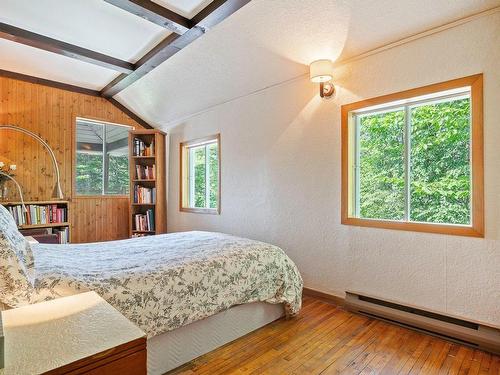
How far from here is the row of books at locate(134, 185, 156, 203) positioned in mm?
4602

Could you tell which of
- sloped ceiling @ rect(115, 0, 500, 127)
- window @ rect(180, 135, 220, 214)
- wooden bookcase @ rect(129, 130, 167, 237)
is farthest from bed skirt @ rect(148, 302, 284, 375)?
wooden bookcase @ rect(129, 130, 167, 237)

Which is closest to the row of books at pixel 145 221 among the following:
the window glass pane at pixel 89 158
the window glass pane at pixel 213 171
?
the window glass pane at pixel 89 158

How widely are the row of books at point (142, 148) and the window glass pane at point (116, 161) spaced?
290 millimetres

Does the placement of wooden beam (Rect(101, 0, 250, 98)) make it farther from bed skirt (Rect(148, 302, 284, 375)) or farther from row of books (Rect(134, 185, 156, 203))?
bed skirt (Rect(148, 302, 284, 375))

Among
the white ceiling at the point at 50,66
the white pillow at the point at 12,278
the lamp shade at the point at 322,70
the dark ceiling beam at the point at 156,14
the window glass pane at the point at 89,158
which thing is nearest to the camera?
the white pillow at the point at 12,278

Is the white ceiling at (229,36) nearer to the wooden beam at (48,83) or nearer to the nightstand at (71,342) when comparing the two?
the wooden beam at (48,83)

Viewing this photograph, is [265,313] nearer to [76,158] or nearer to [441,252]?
[441,252]

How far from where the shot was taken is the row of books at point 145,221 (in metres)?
4.59

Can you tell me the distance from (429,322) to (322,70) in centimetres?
226

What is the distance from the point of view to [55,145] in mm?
4035

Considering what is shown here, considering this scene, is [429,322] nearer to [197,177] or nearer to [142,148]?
[197,177]

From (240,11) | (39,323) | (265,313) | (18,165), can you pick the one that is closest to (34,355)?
(39,323)

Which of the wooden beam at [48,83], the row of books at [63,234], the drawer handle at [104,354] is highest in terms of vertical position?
the wooden beam at [48,83]

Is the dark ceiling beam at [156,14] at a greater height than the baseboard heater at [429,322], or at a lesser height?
greater
